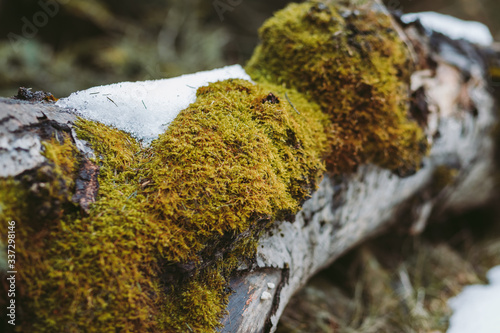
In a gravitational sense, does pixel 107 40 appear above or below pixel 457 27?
below

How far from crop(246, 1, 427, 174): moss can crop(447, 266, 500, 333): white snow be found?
4.79 feet

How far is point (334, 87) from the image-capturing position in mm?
1921

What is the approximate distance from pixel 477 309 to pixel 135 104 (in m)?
3.20

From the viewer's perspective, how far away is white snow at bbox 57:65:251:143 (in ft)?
4.97

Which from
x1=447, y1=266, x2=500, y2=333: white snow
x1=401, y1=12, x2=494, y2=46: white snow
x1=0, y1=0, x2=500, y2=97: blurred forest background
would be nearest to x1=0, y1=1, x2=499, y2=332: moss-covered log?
x1=447, y1=266, x2=500, y2=333: white snow

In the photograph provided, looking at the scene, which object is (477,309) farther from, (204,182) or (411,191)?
(204,182)

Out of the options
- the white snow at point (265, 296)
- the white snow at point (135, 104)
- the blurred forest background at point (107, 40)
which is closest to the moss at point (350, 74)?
the white snow at point (135, 104)

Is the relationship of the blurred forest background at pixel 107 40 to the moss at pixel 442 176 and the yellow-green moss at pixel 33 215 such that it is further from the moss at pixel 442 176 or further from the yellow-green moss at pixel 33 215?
the yellow-green moss at pixel 33 215

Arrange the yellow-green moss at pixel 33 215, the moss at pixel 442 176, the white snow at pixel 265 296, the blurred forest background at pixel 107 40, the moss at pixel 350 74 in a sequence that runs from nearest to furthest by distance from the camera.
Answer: the yellow-green moss at pixel 33 215
the white snow at pixel 265 296
the moss at pixel 350 74
the moss at pixel 442 176
the blurred forest background at pixel 107 40

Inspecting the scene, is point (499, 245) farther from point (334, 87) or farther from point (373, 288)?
point (334, 87)

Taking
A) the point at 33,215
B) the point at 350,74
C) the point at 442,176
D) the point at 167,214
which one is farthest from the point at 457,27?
the point at 33,215

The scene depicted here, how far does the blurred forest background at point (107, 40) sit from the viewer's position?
15.4 ft

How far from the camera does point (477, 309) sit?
8.69 ft

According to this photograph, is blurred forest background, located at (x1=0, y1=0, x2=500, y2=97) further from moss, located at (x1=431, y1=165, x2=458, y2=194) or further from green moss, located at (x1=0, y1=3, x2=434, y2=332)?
green moss, located at (x1=0, y1=3, x2=434, y2=332)
